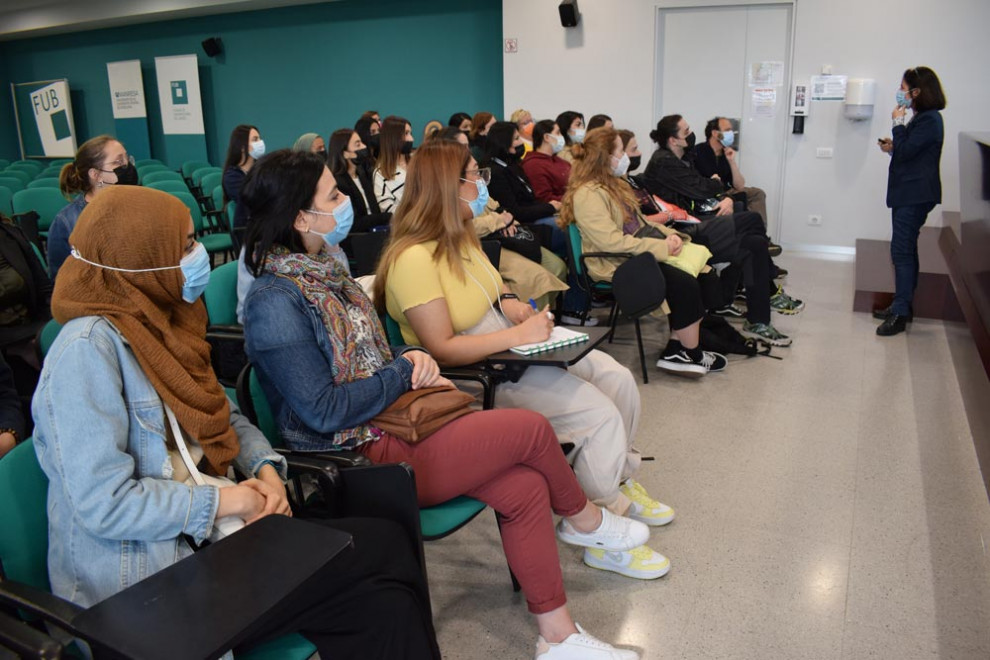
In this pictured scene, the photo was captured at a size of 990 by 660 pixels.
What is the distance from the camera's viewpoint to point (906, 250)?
446 centimetres

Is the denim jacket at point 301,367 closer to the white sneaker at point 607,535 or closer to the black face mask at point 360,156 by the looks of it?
the white sneaker at point 607,535

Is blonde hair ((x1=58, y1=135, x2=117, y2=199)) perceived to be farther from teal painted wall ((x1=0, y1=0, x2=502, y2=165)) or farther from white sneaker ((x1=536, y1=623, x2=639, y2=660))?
teal painted wall ((x1=0, y1=0, x2=502, y2=165))

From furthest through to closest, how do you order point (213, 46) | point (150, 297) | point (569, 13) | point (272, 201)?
point (213, 46) → point (569, 13) → point (272, 201) → point (150, 297)

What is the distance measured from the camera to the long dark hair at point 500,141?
16.3ft

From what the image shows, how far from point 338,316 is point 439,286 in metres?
0.47

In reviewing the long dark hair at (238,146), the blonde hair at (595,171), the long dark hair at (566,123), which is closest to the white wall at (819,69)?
the long dark hair at (566,123)

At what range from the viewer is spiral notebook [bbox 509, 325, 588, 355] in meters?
2.15

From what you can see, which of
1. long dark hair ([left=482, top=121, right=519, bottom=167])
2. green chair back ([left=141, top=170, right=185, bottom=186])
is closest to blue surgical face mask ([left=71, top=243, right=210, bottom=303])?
long dark hair ([left=482, top=121, right=519, bottom=167])

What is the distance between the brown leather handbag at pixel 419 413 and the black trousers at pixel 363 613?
35 centimetres

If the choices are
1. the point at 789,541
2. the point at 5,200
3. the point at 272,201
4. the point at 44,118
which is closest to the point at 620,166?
the point at 789,541

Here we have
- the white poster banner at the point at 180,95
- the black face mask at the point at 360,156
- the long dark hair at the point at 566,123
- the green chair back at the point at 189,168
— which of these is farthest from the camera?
the white poster banner at the point at 180,95

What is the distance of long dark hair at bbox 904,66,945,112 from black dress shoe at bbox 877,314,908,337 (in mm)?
1209

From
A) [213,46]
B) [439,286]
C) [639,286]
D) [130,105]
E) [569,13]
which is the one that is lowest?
[639,286]

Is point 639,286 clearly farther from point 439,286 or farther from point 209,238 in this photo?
point 209,238
